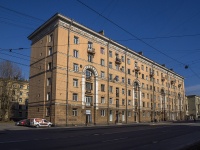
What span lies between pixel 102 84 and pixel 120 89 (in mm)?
7279

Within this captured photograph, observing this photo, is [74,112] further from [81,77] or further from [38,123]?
[38,123]

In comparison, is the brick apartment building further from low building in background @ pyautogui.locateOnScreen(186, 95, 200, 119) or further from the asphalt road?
low building in background @ pyautogui.locateOnScreen(186, 95, 200, 119)

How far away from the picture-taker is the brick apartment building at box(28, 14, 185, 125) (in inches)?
1519

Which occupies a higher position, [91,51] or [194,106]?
[91,51]

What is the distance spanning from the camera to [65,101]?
38344 millimetres

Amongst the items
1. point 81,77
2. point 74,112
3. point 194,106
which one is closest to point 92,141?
point 74,112

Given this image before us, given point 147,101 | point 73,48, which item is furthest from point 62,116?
point 147,101

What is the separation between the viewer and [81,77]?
42188 millimetres

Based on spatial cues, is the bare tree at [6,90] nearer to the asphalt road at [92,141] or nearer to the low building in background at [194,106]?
the asphalt road at [92,141]

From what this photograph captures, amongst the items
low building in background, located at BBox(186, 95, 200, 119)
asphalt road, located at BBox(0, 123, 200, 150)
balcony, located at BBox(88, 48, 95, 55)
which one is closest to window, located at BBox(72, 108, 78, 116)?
balcony, located at BBox(88, 48, 95, 55)

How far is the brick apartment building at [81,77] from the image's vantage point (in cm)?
3858

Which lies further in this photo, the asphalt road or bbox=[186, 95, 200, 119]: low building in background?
bbox=[186, 95, 200, 119]: low building in background

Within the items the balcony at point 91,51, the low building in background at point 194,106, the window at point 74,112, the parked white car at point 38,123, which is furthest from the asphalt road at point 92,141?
the low building in background at point 194,106

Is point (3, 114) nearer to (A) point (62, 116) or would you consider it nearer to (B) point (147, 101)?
(A) point (62, 116)
